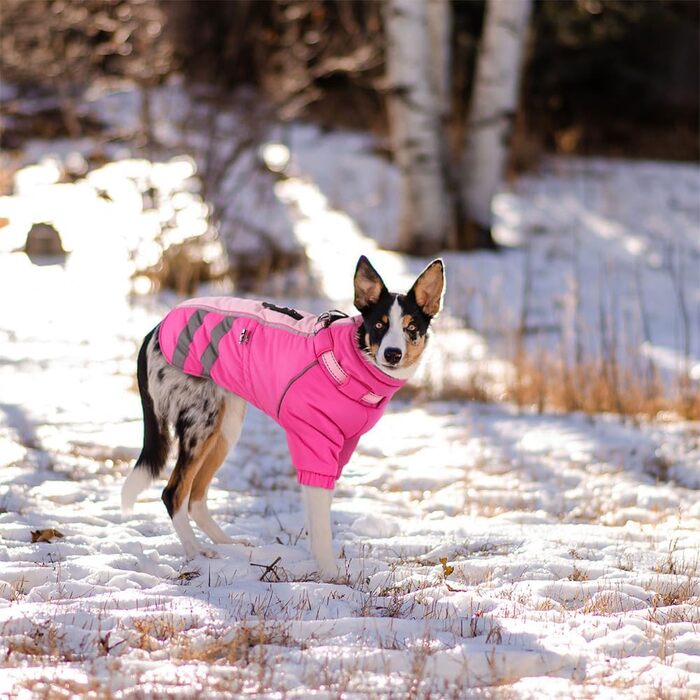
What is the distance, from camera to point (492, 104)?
12.9 metres

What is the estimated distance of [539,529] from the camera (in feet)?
19.6

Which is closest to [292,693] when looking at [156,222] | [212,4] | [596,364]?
[596,364]

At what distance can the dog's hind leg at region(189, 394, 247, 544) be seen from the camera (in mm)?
5314

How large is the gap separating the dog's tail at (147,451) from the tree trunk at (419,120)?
7.90 m

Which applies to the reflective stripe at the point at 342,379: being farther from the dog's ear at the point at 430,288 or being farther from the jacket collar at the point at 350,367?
the dog's ear at the point at 430,288

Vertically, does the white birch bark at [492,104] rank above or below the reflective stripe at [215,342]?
above

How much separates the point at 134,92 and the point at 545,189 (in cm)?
722

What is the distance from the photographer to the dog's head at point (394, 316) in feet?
15.7

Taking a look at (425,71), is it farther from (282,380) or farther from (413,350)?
(282,380)

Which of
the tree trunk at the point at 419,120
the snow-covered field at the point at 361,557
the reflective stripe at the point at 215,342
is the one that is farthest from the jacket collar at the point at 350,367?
the tree trunk at the point at 419,120

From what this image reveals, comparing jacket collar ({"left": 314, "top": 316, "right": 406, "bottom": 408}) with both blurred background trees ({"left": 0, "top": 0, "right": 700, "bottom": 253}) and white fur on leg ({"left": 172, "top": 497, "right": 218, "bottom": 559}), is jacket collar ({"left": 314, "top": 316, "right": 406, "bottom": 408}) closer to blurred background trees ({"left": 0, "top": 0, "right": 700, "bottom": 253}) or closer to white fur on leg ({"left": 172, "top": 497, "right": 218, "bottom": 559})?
white fur on leg ({"left": 172, "top": 497, "right": 218, "bottom": 559})

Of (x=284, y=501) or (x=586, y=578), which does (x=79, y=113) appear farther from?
(x=586, y=578)

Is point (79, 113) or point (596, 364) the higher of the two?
point (79, 113)

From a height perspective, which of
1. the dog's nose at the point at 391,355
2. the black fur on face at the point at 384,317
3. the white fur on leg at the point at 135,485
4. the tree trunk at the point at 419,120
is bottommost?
the white fur on leg at the point at 135,485
